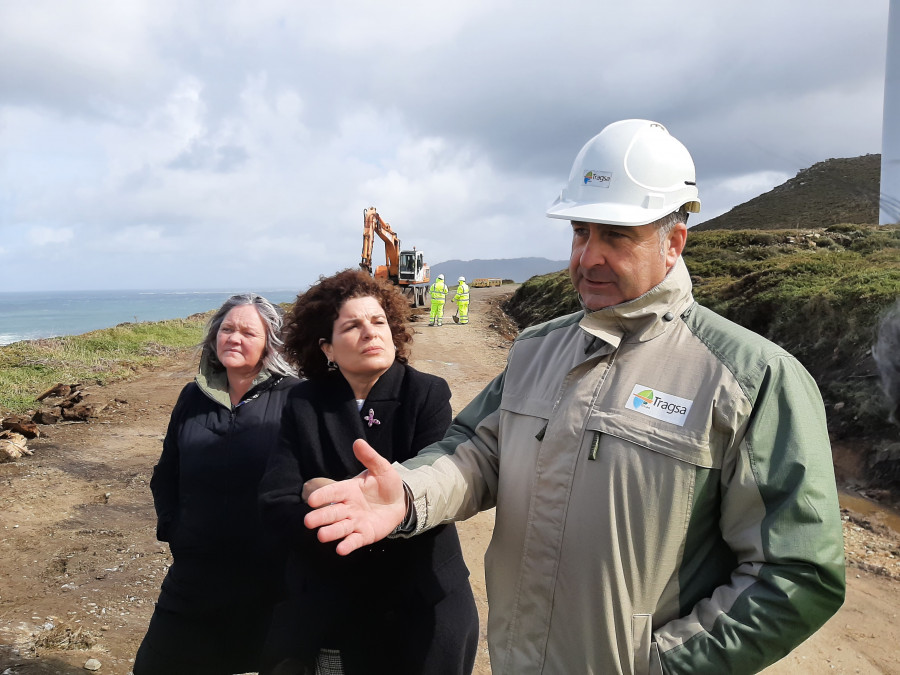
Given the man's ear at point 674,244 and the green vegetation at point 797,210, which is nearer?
the man's ear at point 674,244

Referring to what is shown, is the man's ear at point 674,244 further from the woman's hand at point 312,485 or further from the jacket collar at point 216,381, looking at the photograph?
the jacket collar at point 216,381

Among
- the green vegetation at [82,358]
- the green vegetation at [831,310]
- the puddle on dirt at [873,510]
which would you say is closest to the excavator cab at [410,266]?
the green vegetation at [82,358]

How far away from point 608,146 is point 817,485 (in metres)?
0.99

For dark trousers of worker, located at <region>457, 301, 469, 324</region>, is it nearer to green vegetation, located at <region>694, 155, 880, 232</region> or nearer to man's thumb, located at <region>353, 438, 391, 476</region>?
green vegetation, located at <region>694, 155, 880, 232</region>

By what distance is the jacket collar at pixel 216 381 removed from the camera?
2.93 meters

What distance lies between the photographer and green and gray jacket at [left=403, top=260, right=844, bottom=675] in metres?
1.35

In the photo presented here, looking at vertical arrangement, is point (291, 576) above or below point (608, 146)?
below

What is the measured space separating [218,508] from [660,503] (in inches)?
77.3

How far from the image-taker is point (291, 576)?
2.30 m

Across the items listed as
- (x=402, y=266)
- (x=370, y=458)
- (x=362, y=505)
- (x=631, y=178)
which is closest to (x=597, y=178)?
(x=631, y=178)

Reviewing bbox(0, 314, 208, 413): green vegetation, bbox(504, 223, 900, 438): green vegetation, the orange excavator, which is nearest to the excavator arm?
the orange excavator

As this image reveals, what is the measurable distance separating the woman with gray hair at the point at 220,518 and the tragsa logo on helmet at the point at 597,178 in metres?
1.73

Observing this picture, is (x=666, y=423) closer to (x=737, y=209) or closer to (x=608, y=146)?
(x=608, y=146)

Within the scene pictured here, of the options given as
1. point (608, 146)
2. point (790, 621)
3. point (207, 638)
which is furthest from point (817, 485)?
point (207, 638)
